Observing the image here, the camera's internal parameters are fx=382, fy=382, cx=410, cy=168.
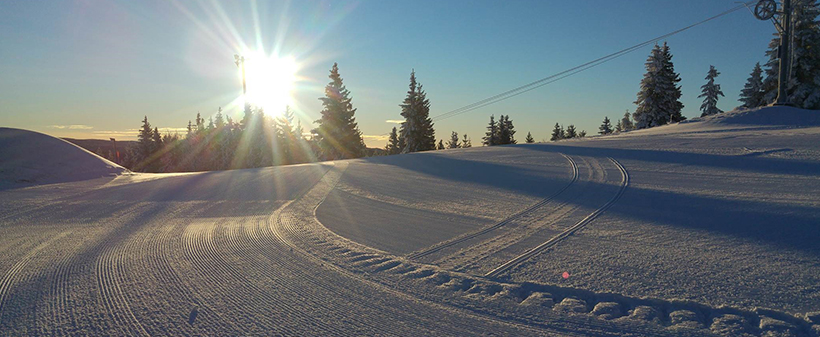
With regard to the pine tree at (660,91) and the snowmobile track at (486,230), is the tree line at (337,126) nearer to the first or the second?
the pine tree at (660,91)

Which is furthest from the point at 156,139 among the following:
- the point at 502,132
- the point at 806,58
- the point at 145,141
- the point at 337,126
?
the point at 806,58

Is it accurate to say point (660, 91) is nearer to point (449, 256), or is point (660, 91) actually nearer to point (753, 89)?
point (753, 89)

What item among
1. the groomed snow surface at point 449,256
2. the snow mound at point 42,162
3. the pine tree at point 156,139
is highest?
the pine tree at point 156,139

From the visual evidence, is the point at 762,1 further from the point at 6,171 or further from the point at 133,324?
the point at 6,171

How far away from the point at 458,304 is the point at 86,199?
364 inches

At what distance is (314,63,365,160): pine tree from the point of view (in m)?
38.0

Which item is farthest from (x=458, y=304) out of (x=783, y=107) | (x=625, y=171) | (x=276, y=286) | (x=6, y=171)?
(x=783, y=107)

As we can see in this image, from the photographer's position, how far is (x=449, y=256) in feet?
13.7

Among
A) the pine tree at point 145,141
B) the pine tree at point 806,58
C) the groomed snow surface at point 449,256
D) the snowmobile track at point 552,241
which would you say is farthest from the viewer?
the pine tree at point 145,141

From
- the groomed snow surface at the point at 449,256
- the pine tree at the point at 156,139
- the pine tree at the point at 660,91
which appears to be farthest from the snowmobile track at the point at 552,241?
the pine tree at the point at 156,139

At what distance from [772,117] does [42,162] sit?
80.7 ft

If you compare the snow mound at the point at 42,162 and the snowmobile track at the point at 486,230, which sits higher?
the snow mound at the point at 42,162

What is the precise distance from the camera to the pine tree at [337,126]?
38.0 meters

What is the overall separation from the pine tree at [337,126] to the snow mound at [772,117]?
95.8ft
